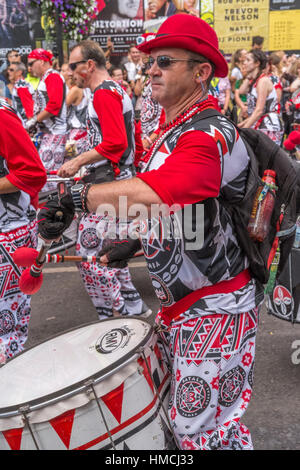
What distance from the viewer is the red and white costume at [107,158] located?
14.5 ft

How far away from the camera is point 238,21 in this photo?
17.9 meters

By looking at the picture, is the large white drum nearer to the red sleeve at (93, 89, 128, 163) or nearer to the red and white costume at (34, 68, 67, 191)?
the red sleeve at (93, 89, 128, 163)

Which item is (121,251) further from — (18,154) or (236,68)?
(236,68)

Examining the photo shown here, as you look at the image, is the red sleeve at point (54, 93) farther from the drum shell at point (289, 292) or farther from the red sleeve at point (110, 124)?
the drum shell at point (289, 292)

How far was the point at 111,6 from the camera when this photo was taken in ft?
58.6

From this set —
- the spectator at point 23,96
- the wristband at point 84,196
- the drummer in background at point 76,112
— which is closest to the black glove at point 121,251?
the wristband at point 84,196

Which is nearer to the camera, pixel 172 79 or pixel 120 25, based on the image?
pixel 172 79

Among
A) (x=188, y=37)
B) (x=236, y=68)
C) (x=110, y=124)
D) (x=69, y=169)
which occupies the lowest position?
(x=236, y=68)

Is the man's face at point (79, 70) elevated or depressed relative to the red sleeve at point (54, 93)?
elevated

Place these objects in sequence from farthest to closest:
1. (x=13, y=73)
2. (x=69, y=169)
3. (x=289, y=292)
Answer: (x=13, y=73), (x=69, y=169), (x=289, y=292)

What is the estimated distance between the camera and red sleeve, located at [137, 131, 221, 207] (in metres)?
1.77

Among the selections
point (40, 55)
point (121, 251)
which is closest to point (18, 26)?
point (40, 55)

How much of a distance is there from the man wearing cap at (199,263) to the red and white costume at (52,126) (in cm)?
591

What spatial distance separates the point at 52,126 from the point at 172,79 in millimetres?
6154
